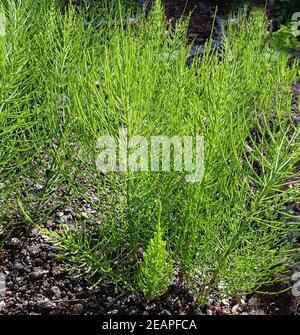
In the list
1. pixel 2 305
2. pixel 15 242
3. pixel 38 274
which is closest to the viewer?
pixel 2 305

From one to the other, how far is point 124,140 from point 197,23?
3.80 meters

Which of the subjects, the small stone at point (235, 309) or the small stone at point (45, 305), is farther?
the small stone at point (235, 309)

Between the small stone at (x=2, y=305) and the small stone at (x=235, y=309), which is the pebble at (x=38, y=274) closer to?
the small stone at (x=2, y=305)

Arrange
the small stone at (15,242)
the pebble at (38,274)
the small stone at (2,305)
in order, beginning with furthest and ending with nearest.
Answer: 1. the small stone at (15,242)
2. the pebble at (38,274)
3. the small stone at (2,305)

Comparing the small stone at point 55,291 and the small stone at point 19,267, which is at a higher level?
the small stone at point 19,267

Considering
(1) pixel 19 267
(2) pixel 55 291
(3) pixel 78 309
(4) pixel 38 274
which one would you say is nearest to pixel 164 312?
(3) pixel 78 309

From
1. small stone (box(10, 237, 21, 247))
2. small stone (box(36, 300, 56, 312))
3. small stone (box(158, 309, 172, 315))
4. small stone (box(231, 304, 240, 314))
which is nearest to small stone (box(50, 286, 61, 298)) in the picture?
small stone (box(36, 300, 56, 312))

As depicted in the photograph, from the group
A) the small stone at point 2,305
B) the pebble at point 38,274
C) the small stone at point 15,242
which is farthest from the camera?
the small stone at point 15,242

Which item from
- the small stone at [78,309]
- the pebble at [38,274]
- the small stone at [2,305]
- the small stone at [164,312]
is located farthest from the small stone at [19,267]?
the small stone at [164,312]

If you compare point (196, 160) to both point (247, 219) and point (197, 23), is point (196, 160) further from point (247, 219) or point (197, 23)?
point (197, 23)

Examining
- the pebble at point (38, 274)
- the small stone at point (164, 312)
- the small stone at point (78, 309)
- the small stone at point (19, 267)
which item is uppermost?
the small stone at point (19, 267)

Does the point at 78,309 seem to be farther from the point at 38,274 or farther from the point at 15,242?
the point at 15,242

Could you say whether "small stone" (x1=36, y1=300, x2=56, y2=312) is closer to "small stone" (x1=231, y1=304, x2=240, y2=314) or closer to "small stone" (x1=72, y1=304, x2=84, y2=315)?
"small stone" (x1=72, y1=304, x2=84, y2=315)

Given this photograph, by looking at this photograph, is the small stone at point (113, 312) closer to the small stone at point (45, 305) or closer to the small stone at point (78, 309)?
the small stone at point (78, 309)
